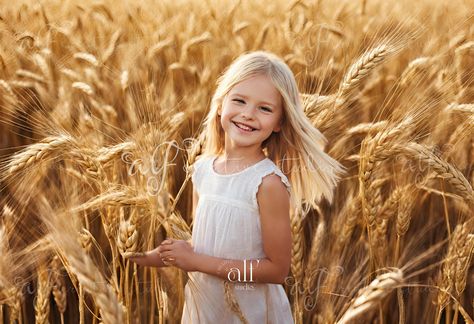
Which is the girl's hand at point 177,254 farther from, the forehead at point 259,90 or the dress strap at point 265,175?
the forehead at point 259,90

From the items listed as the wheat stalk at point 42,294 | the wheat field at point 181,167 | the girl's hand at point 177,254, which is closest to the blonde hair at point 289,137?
the wheat field at point 181,167

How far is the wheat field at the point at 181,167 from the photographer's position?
4.42 ft

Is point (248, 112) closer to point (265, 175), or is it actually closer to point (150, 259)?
point (265, 175)

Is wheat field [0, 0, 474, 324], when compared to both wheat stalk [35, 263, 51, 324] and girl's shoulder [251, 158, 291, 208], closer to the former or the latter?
wheat stalk [35, 263, 51, 324]

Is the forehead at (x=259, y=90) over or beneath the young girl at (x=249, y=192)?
over

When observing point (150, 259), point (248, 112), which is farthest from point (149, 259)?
point (248, 112)

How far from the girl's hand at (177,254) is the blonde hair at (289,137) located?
246 millimetres

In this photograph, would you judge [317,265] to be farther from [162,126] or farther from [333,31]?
[333,31]

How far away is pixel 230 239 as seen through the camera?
131 cm

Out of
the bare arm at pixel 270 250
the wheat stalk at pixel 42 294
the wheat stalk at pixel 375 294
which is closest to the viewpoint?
the wheat stalk at pixel 375 294

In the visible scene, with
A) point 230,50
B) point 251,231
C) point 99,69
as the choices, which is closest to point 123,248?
point 251,231

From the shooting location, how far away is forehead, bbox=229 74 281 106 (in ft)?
4.05

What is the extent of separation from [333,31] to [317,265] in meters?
1.26

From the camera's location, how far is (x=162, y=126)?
1534 millimetres
